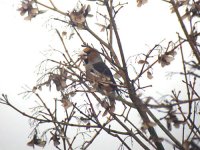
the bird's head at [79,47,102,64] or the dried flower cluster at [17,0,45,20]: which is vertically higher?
the dried flower cluster at [17,0,45,20]

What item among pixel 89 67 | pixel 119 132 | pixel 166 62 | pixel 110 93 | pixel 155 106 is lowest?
pixel 155 106

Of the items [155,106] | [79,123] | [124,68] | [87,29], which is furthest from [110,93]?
[155,106]

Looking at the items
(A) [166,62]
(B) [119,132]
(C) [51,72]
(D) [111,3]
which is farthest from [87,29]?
(B) [119,132]

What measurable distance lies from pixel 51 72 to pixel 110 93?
0.76 metres

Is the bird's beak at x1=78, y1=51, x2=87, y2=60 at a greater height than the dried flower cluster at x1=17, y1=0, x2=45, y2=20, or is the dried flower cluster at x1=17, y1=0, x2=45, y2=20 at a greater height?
the dried flower cluster at x1=17, y1=0, x2=45, y2=20

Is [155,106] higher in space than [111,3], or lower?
lower

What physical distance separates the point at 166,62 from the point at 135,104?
2.24 ft

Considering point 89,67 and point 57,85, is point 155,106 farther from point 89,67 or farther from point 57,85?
point 57,85

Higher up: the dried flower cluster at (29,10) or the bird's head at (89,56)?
the dried flower cluster at (29,10)

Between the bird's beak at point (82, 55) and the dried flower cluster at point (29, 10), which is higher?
the dried flower cluster at point (29, 10)

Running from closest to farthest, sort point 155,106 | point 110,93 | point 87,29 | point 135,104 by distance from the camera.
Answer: point 155,106, point 135,104, point 110,93, point 87,29

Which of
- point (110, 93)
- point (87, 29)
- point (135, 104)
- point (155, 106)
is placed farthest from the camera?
point (87, 29)

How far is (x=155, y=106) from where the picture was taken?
Answer: 6.13 ft

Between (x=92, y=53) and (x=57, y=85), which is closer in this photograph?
(x=92, y=53)
